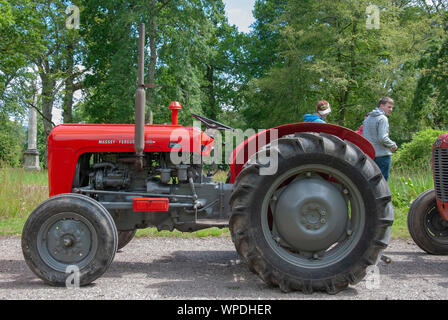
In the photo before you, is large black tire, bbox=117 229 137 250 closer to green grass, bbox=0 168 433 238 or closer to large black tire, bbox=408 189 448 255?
green grass, bbox=0 168 433 238

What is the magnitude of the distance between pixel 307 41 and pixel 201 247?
1747 cm

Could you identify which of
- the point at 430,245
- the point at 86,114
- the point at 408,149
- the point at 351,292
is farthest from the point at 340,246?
the point at 86,114

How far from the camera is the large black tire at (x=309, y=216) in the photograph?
10.4ft

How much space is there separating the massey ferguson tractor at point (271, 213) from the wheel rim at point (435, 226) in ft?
5.65

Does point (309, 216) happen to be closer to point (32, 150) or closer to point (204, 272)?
point (204, 272)

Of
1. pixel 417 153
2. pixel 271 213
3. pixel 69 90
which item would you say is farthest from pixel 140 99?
pixel 69 90

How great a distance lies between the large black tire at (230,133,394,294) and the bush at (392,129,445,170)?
7342 mm

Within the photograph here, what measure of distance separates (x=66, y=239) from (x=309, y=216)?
6.64 ft

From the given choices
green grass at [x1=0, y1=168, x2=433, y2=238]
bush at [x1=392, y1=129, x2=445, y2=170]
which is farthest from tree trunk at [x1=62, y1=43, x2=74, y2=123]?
bush at [x1=392, y1=129, x2=445, y2=170]

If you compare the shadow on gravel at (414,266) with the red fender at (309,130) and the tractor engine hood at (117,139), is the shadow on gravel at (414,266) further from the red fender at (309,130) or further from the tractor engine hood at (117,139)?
the tractor engine hood at (117,139)

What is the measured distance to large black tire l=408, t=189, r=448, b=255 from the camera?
15.4 feet

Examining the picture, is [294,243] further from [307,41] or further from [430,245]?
[307,41]

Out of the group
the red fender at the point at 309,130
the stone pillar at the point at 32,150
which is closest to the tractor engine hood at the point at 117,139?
the red fender at the point at 309,130

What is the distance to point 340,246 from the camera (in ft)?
10.9
